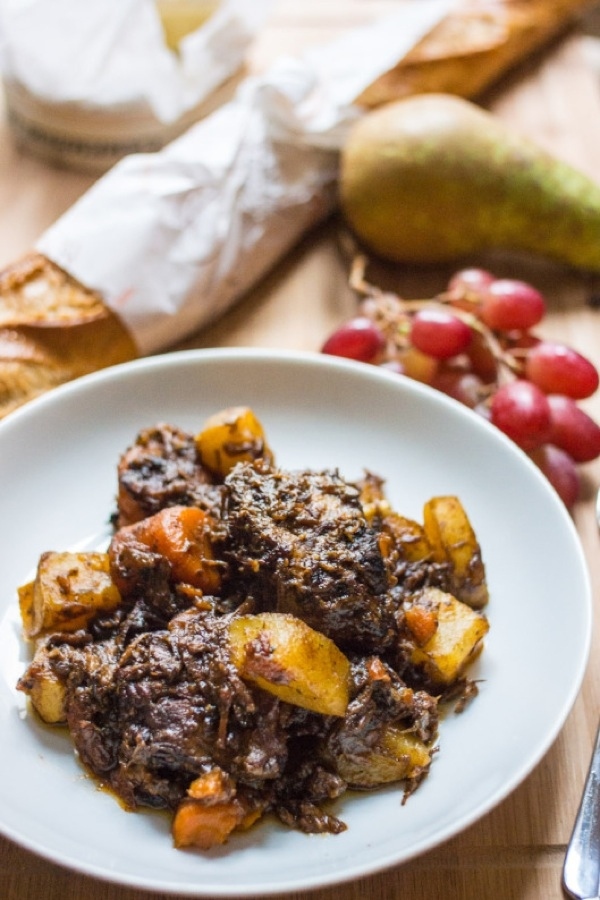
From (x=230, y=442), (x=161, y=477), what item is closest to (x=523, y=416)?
(x=230, y=442)

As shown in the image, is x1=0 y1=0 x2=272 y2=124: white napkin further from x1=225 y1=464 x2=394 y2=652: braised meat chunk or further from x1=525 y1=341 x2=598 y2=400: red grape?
x1=225 y1=464 x2=394 y2=652: braised meat chunk

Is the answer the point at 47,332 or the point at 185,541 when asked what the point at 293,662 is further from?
the point at 47,332

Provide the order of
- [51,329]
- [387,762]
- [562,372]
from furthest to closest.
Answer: [51,329] < [562,372] < [387,762]

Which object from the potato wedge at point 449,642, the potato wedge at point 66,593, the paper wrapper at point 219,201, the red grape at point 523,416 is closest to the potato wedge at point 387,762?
the potato wedge at point 449,642

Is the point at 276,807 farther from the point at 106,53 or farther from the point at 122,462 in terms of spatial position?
the point at 106,53

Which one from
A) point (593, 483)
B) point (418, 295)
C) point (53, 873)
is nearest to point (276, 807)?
point (53, 873)

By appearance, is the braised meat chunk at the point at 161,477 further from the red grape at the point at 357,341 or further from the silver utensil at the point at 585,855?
the silver utensil at the point at 585,855
